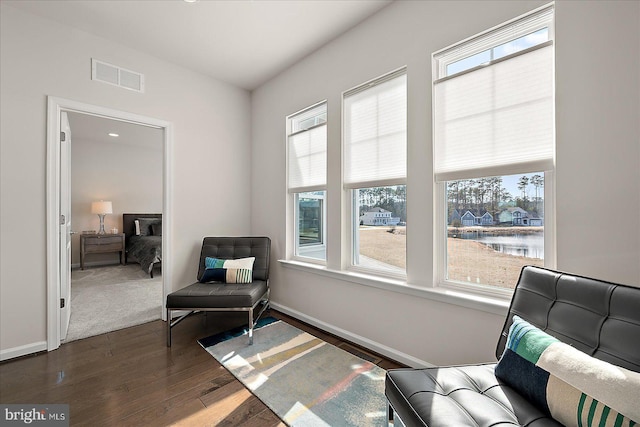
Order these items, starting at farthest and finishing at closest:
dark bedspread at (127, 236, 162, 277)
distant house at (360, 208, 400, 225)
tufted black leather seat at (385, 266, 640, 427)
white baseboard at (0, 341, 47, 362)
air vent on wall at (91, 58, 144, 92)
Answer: dark bedspread at (127, 236, 162, 277) → air vent on wall at (91, 58, 144, 92) → distant house at (360, 208, 400, 225) → white baseboard at (0, 341, 47, 362) → tufted black leather seat at (385, 266, 640, 427)

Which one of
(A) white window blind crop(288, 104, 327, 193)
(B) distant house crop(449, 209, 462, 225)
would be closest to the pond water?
(B) distant house crop(449, 209, 462, 225)

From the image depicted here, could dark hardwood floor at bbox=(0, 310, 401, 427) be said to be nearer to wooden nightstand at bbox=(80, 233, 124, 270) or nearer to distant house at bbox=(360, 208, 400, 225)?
distant house at bbox=(360, 208, 400, 225)

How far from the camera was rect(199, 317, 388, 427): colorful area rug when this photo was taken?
1635 mm

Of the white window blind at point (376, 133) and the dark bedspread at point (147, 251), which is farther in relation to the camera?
the dark bedspread at point (147, 251)

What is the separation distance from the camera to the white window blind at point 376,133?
89.4 inches

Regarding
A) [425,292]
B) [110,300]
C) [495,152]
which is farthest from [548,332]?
[110,300]

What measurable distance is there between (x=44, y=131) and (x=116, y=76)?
0.82 metres

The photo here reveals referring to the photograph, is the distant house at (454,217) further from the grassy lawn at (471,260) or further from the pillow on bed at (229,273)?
the pillow on bed at (229,273)

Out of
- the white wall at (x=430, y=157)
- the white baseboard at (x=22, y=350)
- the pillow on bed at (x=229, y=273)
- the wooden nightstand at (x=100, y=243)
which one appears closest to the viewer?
the white wall at (x=430, y=157)

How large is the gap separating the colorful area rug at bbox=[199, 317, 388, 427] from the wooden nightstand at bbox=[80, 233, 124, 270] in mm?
4634

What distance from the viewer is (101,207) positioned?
5.90 metres

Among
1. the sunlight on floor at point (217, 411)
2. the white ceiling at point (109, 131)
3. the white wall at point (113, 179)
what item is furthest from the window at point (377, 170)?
the white wall at point (113, 179)

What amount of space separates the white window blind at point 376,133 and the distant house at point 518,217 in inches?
28.5

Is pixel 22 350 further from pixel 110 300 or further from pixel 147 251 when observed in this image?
pixel 147 251
